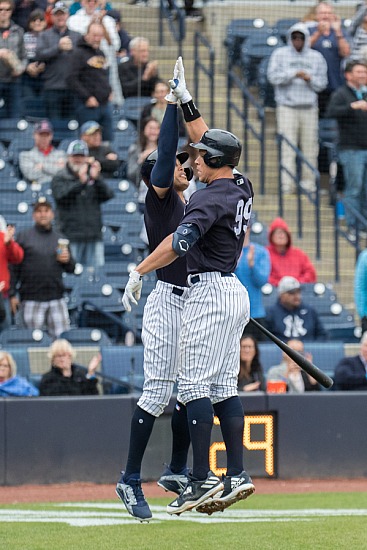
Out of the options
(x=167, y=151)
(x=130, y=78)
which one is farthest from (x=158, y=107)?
(x=167, y=151)

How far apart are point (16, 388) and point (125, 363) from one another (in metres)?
0.97

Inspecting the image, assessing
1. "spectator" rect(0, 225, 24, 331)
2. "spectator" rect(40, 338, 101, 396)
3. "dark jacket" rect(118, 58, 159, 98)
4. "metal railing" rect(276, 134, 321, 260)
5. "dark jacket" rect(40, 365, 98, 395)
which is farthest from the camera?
"dark jacket" rect(118, 58, 159, 98)

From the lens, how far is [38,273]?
440 inches

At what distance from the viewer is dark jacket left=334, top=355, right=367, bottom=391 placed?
36.7ft

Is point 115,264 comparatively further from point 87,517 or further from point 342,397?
point 87,517

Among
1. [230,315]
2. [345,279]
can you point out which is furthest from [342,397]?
[230,315]

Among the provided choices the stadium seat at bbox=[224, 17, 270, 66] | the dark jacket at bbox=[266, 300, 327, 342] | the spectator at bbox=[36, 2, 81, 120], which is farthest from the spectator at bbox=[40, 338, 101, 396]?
the stadium seat at bbox=[224, 17, 270, 66]

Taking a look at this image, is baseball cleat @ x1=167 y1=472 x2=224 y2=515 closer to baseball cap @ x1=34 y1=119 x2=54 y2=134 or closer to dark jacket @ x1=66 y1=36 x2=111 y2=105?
baseball cap @ x1=34 y1=119 x2=54 y2=134

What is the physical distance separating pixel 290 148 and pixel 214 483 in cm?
727

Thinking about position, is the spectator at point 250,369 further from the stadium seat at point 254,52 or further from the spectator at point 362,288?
the stadium seat at point 254,52

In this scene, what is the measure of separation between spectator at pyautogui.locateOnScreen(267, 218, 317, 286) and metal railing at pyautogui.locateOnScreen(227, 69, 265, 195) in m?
1.46

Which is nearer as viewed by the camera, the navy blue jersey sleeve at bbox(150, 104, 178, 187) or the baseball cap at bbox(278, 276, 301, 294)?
the navy blue jersey sleeve at bbox(150, 104, 178, 187)

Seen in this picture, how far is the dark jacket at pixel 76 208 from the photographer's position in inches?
464

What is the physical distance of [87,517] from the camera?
8.77 metres
